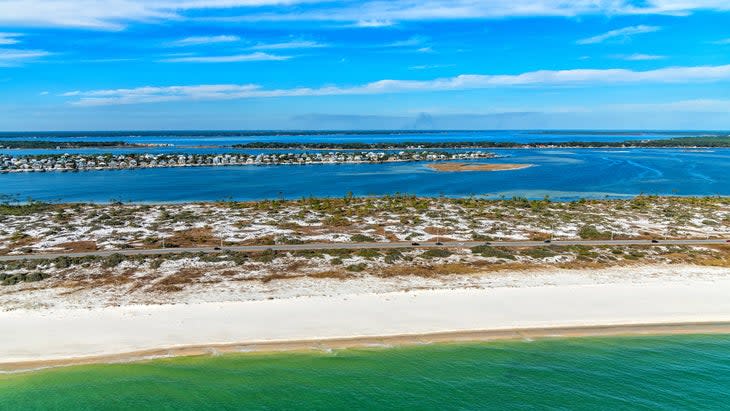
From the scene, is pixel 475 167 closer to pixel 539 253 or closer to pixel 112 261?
pixel 539 253

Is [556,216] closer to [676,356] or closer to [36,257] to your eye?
[676,356]

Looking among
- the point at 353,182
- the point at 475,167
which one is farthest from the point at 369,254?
the point at 475,167

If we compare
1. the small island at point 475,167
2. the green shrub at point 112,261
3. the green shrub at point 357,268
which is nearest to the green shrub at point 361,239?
the green shrub at point 357,268

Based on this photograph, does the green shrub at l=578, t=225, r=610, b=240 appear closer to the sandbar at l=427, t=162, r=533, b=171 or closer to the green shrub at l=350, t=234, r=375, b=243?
the green shrub at l=350, t=234, r=375, b=243

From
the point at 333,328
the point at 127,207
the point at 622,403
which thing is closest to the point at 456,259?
the point at 333,328

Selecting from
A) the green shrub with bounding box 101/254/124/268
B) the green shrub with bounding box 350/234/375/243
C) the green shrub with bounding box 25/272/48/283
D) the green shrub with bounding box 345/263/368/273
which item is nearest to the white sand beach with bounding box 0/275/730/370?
the green shrub with bounding box 345/263/368/273
